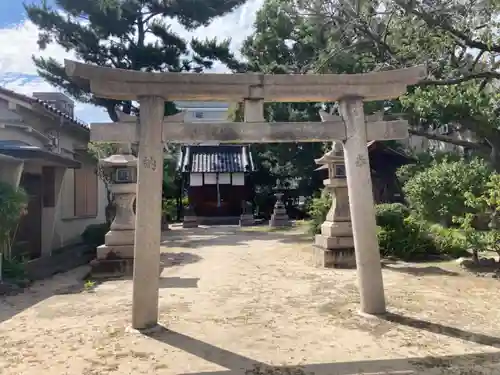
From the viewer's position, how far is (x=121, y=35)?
2170cm

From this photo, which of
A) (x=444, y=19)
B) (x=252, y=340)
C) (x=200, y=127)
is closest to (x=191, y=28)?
(x=444, y=19)

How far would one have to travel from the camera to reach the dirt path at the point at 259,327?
4.87 metres

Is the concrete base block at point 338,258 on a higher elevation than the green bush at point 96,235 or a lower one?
lower

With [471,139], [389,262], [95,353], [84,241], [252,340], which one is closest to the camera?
[95,353]

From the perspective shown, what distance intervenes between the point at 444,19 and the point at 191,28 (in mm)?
14239

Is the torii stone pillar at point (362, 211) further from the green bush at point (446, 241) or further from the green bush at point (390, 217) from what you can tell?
the green bush at point (390, 217)

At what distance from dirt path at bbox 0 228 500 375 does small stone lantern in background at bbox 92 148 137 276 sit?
0.73 meters

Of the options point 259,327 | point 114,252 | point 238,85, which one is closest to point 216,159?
point 114,252

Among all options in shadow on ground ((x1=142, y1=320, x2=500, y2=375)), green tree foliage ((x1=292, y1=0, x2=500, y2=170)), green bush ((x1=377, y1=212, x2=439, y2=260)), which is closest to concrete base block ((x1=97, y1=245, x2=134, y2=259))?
shadow on ground ((x1=142, y1=320, x2=500, y2=375))

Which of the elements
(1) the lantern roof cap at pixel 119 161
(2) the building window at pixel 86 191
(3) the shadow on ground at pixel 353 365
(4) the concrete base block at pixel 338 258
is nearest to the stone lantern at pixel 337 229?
(4) the concrete base block at pixel 338 258

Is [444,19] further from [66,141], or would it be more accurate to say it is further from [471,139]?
[66,141]

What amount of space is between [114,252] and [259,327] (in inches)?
208

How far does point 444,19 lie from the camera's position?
11750mm

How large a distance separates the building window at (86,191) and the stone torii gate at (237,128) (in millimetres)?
10156
